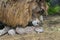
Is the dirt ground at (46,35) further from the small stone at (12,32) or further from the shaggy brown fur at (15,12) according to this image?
the shaggy brown fur at (15,12)

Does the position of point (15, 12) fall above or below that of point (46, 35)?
above

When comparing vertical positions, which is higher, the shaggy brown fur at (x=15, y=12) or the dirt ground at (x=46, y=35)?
the shaggy brown fur at (x=15, y=12)

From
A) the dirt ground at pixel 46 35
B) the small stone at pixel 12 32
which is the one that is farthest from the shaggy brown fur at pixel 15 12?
the dirt ground at pixel 46 35

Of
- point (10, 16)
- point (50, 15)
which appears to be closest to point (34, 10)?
point (10, 16)

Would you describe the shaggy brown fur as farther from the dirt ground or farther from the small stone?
the dirt ground

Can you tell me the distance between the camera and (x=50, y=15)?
511cm

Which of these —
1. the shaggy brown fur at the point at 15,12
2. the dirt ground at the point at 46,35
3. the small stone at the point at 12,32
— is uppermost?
the shaggy brown fur at the point at 15,12

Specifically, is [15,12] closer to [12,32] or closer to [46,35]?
[12,32]

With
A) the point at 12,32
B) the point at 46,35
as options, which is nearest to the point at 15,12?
the point at 12,32

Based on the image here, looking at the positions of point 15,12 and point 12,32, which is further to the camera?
point 12,32

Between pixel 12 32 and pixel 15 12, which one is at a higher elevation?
pixel 15 12

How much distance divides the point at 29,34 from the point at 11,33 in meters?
0.37

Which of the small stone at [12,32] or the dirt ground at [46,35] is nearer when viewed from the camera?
the dirt ground at [46,35]

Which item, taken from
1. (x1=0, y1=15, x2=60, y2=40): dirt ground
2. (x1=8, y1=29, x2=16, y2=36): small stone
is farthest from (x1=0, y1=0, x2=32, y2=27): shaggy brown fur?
(x1=0, y1=15, x2=60, y2=40): dirt ground
